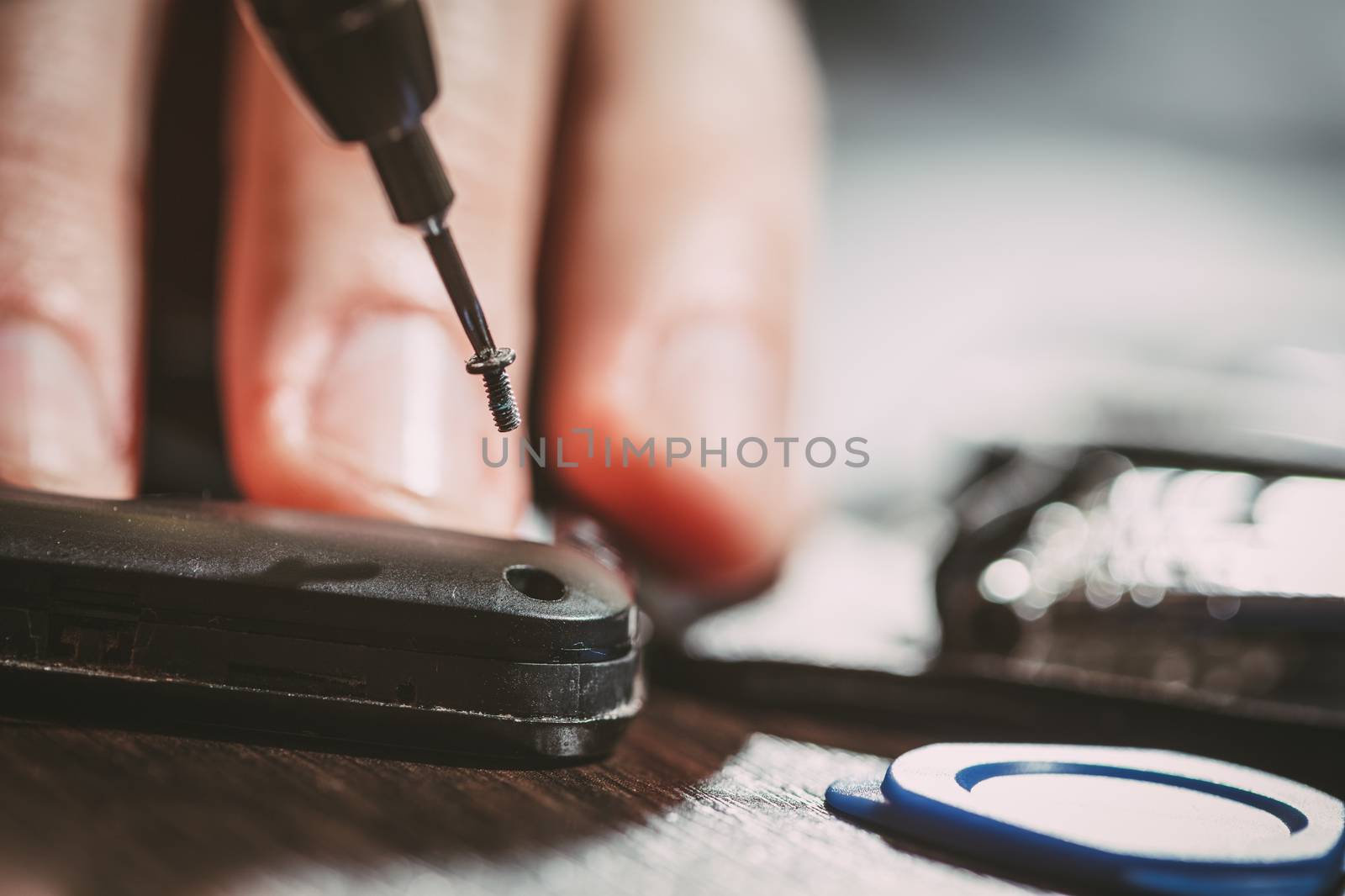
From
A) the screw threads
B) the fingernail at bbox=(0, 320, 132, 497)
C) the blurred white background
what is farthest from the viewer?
the blurred white background

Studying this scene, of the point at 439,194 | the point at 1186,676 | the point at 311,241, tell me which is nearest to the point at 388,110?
the point at 439,194

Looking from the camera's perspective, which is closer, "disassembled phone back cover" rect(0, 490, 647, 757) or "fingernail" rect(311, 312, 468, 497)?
"disassembled phone back cover" rect(0, 490, 647, 757)

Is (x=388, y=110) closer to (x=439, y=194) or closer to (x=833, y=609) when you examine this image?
(x=439, y=194)

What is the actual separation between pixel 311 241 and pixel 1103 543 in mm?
361

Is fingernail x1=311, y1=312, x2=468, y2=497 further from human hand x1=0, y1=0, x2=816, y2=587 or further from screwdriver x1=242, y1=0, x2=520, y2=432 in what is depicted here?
screwdriver x1=242, y1=0, x2=520, y2=432

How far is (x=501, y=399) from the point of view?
0.28m

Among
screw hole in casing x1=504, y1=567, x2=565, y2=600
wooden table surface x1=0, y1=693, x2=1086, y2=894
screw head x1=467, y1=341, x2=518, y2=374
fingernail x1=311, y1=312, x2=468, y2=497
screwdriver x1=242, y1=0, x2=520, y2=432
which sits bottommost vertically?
wooden table surface x1=0, y1=693, x2=1086, y2=894

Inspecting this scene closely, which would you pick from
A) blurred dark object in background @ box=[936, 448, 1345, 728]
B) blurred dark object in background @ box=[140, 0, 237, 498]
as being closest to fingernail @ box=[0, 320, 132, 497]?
blurred dark object in background @ box=[140, 0, 237, 498]

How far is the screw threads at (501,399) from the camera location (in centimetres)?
27

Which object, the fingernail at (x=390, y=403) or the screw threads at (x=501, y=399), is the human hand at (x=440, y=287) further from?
the screw threads at (x=501, y=399)

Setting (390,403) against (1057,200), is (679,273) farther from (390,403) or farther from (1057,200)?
(1057,200)

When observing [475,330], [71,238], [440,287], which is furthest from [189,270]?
[475,330]

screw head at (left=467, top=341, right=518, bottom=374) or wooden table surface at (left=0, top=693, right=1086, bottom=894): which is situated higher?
screw head at (left=467, top=341, right=518, bottom=374)

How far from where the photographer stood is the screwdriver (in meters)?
0.23
